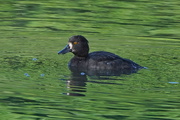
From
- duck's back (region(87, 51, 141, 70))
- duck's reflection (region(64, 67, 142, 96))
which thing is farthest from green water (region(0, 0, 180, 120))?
duck's back (region(87, 51, 141, 70))

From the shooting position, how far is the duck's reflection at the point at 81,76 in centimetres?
1184

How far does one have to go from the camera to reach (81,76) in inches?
516

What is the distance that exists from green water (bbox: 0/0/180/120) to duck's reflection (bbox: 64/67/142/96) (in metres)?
0.02

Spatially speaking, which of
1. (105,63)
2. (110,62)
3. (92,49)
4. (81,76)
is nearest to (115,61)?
(110,62)

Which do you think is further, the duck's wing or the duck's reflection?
the duck's wing

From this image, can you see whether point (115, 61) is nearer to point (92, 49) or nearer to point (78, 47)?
point (78, 47)

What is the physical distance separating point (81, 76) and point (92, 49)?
3111 millimetres

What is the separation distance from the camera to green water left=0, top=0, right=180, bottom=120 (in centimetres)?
1075

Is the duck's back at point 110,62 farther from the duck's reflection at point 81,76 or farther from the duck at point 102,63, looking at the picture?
the duck's reflection at point 81,76

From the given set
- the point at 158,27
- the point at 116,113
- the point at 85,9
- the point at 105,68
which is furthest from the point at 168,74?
the point at 85,9

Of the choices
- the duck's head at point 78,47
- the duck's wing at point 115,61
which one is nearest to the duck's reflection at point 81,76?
the duck's wing at point 115,61

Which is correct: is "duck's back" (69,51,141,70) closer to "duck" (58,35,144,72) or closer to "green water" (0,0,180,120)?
"duck" (58,35,144,72)

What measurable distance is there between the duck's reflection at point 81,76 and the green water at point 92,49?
0.9 inches

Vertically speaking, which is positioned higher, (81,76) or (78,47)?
(78,47)
